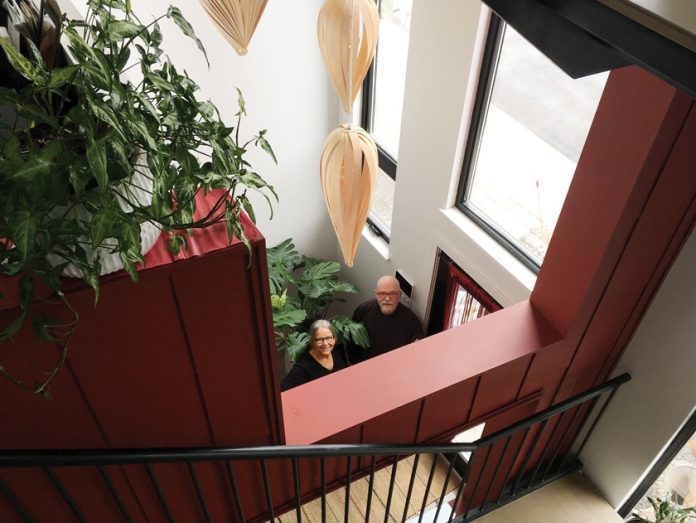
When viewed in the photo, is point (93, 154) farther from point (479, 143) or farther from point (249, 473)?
point (479, 143)

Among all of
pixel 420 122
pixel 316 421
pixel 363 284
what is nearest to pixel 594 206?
pixel 316 421

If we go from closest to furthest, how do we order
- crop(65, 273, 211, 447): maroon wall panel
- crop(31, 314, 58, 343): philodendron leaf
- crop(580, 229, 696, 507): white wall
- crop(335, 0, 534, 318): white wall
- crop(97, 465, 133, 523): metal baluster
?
crop(31, 314, 58, 343): philodendron leaf < crop(65, 273, 211, 447): maroon wall panel < crop(97, 465, 133, 523): metal baluster < crop(580, 229, 696, 507): white wall < crop(335, 0, 534, 318): white wall

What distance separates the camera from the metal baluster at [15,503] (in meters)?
1.54

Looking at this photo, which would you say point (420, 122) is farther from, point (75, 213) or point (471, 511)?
point (75, 213)

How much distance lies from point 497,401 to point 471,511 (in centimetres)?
84

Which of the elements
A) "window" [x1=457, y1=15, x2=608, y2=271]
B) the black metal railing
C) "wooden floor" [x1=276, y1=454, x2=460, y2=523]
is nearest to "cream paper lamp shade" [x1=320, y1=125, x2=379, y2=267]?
"window" [x1=457, y1=15, x2=608, y2=271]

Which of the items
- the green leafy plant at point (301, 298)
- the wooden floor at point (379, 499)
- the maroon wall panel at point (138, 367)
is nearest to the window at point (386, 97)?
the green leafy plant at point (301, 298)

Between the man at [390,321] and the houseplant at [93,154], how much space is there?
2.91m

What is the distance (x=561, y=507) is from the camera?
306 cm

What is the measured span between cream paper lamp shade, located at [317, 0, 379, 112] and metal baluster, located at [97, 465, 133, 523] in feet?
6.26

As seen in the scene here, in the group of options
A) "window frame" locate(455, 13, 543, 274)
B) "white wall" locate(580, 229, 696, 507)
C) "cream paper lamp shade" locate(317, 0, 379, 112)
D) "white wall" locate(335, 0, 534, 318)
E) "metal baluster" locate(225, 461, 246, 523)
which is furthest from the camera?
"white wall" locate(335, 0, 534, 318)

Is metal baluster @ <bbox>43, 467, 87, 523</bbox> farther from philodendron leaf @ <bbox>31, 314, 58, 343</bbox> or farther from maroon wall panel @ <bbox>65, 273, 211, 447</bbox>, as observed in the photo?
philodendron leaf @ <bbox>31, 314, 58, 343</bbox>

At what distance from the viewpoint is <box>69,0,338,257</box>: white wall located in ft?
12.2

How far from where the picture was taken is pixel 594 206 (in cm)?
192
